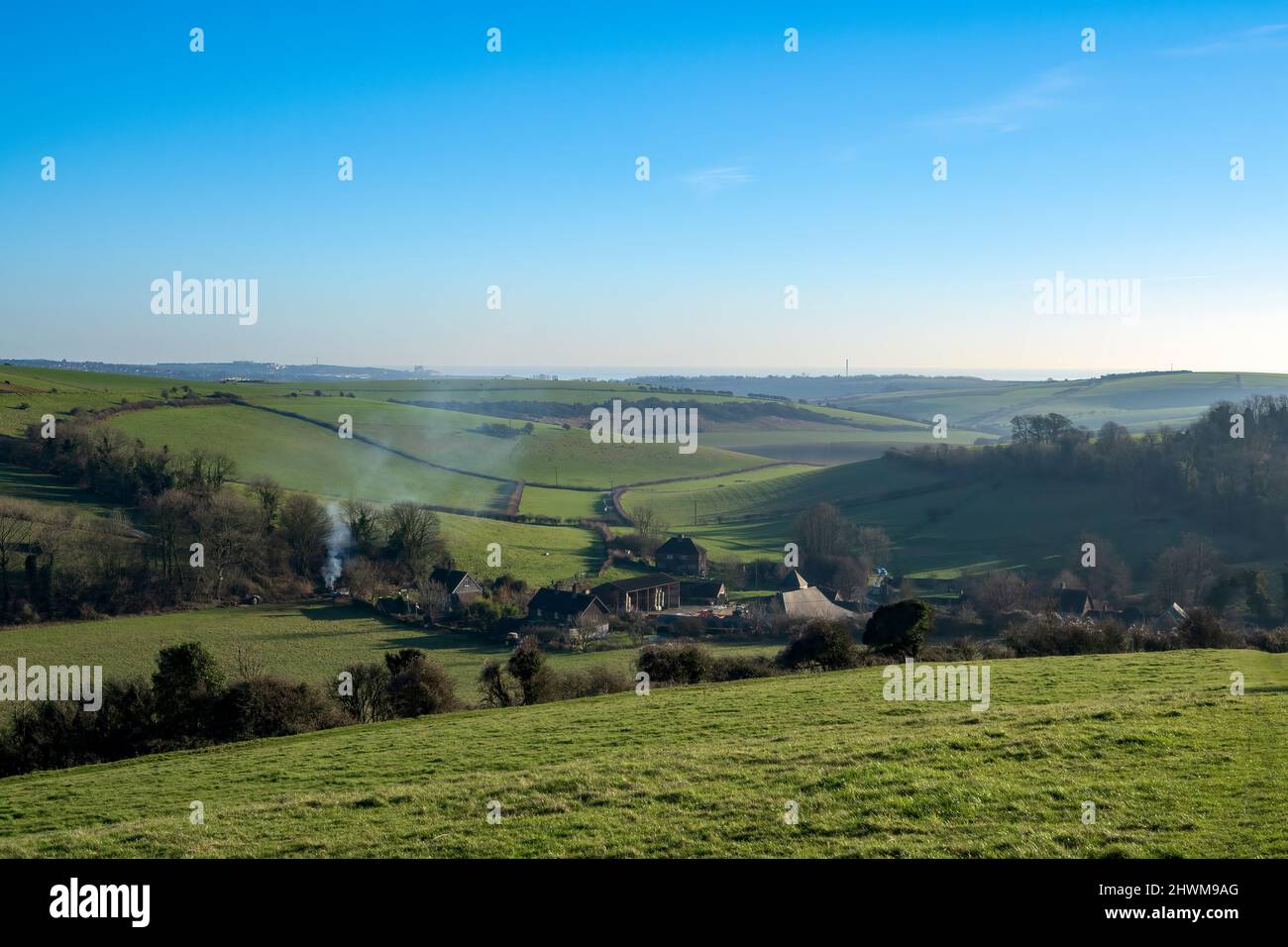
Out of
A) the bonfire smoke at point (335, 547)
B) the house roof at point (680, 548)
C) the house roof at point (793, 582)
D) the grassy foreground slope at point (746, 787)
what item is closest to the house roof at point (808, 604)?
the house roof at point (793, 582)

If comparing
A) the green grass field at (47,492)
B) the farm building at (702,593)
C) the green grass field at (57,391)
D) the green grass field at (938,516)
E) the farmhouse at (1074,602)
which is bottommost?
the farm building at (702,593)

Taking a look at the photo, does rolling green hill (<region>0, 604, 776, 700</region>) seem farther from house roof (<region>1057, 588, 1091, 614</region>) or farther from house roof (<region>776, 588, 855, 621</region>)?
house roof (<region>1057, 588, 1091, 614</region>)

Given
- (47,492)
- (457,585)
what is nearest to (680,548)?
(457,585)

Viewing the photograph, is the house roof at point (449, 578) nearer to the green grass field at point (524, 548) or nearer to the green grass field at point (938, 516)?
the green grass field at point (524, 548)

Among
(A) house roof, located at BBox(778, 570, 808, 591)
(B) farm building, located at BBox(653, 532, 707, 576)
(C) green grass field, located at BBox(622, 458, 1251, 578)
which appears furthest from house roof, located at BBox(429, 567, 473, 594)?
(C) green grass field, located at BBox(622, 458, 1251, 578)
